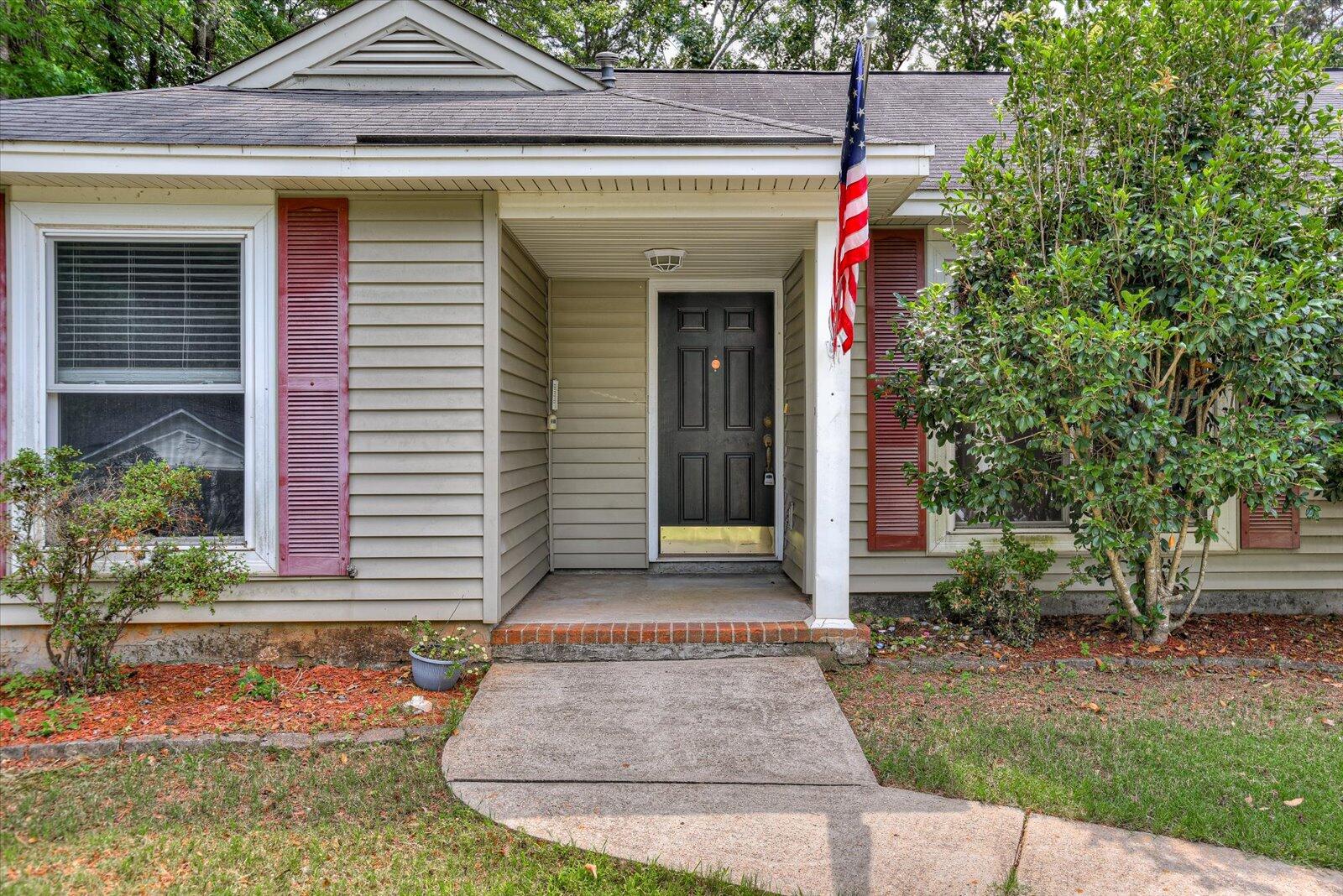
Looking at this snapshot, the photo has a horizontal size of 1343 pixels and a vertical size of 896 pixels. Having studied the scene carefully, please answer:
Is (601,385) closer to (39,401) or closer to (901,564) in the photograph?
(901,564)

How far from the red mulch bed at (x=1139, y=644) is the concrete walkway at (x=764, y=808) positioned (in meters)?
1.07

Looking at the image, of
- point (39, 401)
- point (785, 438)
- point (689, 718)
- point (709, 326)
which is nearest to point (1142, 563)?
point (785, 438)

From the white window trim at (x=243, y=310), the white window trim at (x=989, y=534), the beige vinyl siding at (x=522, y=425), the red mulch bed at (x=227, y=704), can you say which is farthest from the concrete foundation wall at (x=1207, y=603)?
the white window trim at (x=243, y=310)

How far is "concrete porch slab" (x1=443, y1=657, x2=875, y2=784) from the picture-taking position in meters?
3.03

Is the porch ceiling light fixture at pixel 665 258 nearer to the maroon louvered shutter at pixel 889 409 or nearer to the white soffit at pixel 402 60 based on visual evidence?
the white soffit at pixel 402 60

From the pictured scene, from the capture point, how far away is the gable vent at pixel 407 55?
5121 mm

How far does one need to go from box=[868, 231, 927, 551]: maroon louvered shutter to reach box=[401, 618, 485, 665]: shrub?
255 centimetres

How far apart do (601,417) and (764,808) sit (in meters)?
3.75

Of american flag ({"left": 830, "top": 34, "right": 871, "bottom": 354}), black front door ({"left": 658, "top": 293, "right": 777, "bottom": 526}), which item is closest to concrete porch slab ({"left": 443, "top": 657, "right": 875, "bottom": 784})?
american flag ({"left": 830, "top": 34, "right": 871, "bottom": 354})

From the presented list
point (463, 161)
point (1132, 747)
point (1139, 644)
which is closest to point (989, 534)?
Answer: point (1139, 644)

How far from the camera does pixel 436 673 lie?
3967mm

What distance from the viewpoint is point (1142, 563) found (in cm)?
455

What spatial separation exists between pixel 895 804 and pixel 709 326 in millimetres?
4035

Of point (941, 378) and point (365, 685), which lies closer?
point (365, 685)
